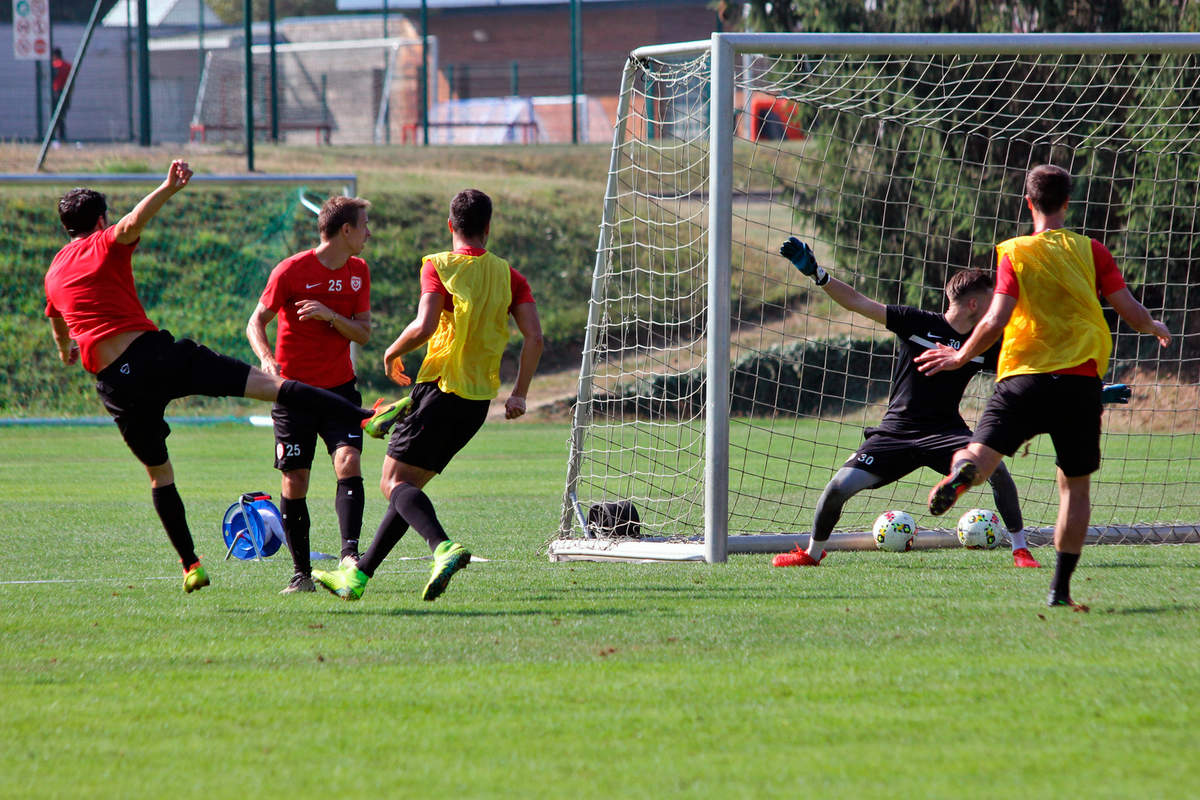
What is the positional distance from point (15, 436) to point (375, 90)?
22.6 m

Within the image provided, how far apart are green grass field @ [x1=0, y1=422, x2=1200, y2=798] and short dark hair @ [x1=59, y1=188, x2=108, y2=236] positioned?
1776 millimetres

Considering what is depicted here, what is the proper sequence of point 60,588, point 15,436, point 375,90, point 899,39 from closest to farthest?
point 60,588
point 899,39
point 15,436
point 375,90

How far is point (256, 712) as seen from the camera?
414 centimetres

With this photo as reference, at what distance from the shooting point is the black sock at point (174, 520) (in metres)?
6.36

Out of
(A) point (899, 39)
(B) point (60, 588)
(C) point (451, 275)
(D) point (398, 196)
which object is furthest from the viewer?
(D) point (398, 196)

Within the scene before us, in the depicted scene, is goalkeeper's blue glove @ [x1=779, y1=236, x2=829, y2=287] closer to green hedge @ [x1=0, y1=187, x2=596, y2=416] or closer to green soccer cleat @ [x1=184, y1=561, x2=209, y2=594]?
green soccer cleat @ [x1=184, y1=561, x2=209, y2=594]

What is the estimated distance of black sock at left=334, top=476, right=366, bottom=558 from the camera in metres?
6.41

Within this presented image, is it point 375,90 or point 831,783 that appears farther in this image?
point 375,90

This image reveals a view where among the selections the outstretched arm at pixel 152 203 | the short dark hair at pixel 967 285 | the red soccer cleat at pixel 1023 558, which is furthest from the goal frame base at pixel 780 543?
the outstretched arm at pixel 152 203

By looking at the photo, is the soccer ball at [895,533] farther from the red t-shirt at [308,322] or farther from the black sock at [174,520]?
the black sock at [174,520]

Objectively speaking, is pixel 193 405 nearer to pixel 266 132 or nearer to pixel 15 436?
pixel 15 436

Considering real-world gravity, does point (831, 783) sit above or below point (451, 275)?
below

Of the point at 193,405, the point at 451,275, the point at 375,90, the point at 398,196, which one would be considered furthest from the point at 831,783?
the point at 375,90

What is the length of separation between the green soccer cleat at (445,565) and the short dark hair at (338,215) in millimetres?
1814
